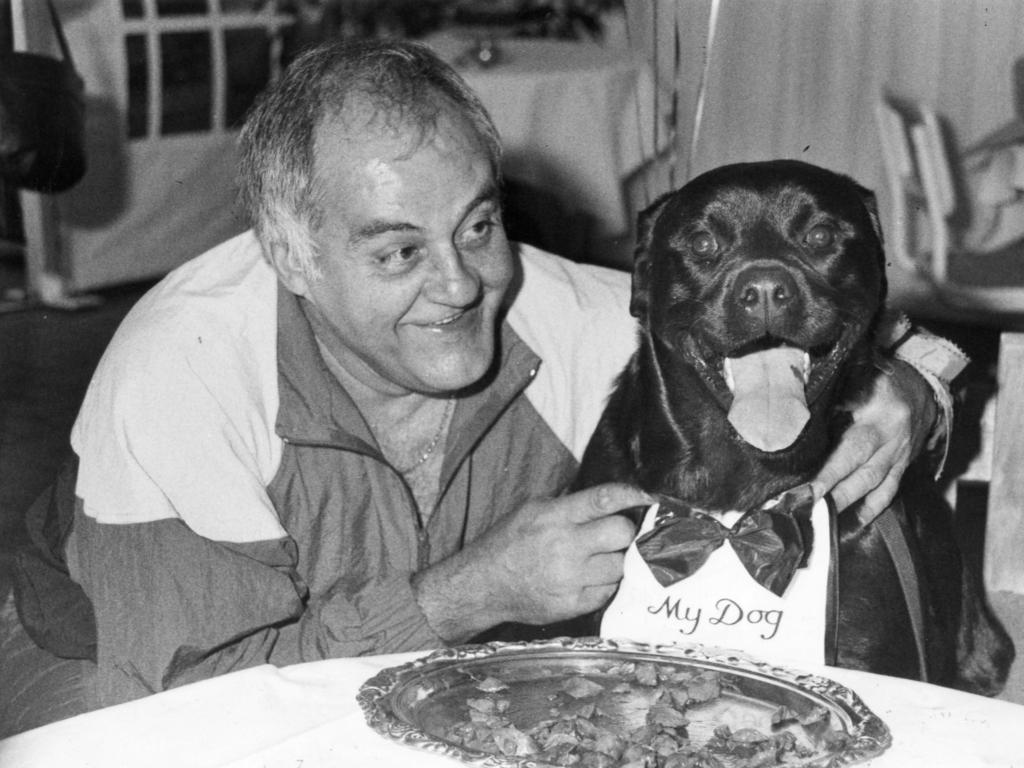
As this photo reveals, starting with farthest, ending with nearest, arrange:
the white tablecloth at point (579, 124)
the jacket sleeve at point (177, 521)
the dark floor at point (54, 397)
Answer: the white tablecloth at point (579, 124) < the dark floor at point (54, 397) < the jacket sleeve at point (177, 521)

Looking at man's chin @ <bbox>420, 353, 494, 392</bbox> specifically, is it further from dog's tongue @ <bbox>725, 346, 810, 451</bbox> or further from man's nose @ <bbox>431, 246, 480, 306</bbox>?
dog's tongue @ <bbox>725, 346, 810, 451</bbox>

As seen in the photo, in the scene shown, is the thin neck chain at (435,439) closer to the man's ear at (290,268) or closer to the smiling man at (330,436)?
the smiling man at (330,436)

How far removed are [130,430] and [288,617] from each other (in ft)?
1.07

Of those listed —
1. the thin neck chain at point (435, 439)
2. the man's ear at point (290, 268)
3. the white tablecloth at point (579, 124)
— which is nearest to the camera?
the man's ear at point (290, 268)

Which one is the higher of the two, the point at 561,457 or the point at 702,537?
the point at 702,537

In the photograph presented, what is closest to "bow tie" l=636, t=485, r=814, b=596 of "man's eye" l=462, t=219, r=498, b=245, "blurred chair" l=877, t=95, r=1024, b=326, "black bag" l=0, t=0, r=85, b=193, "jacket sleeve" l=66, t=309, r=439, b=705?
"jacket sleeve" l=66, t=309, r=439, b=705

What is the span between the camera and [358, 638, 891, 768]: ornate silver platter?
103cm

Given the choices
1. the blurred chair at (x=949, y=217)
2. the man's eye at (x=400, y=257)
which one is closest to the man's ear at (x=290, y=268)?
the man's eye at (x=400, y=257)

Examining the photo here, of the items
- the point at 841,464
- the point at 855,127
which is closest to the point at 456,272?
the point at 841,464

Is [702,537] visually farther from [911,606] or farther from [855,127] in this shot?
[855,127]

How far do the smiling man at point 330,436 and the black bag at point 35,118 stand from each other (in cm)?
80

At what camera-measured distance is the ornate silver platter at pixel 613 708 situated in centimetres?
103

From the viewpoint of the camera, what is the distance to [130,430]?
175cm

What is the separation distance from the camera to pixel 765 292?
176 centimetres
